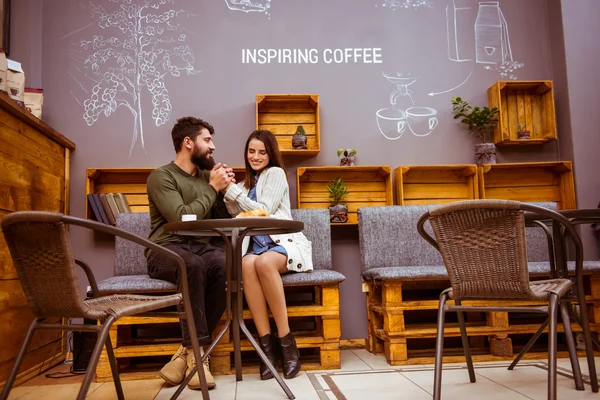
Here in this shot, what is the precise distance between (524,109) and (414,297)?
1673 mm

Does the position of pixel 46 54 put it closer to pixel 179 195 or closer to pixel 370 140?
pixel 179 195

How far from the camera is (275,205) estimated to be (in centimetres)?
284

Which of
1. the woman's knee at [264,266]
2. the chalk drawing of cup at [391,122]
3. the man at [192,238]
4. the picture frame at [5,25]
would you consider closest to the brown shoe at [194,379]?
the man at [192,238]

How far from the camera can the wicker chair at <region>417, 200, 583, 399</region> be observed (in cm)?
161

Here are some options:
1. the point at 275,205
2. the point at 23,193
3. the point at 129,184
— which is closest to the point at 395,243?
the point at 275,205

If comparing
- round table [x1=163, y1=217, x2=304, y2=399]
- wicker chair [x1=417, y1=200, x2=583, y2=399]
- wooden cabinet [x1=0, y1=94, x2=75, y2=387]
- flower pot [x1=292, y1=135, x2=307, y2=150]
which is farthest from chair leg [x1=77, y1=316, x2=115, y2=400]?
flower pot [x1=292, y1=135, x2=307, y2=150]

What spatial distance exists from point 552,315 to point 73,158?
3.17m

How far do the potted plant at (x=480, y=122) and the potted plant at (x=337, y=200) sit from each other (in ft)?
3.31

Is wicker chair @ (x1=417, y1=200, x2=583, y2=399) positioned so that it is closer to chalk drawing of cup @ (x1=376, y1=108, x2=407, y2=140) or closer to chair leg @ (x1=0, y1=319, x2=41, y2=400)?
chair leg @ (x1=0, y1=319, x2=41, y2=400)

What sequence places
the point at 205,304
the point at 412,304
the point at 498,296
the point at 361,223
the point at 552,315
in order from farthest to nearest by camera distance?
1. the point at 361,223
2. the point at 412,304
3. the point at 205,304
4. the point at 498,296
5. the point at 552,315

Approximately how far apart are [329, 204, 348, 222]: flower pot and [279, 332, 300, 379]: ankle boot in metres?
1.09

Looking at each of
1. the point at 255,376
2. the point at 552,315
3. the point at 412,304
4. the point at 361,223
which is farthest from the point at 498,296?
the point at 361,223

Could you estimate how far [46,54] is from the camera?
3586mm

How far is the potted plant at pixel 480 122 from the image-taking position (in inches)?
141
